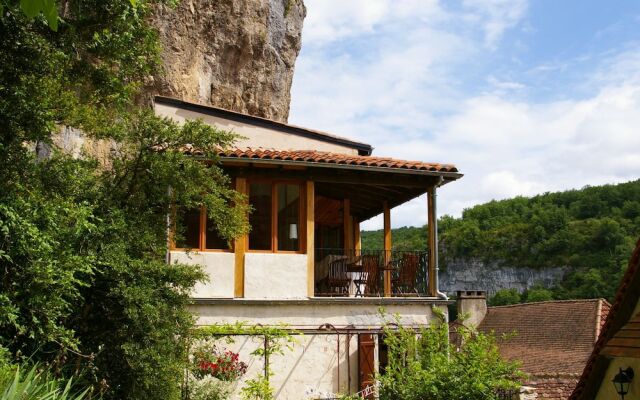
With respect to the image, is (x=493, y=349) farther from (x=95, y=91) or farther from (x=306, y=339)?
(x=95, y=91)

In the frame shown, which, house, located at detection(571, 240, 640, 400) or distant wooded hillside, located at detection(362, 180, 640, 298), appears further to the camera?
distant wooded hillside, located at detection(362, 180, 640, 298)

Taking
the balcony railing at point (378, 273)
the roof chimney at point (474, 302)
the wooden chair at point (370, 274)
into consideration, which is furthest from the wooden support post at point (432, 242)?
the roof chimney at point (474, 302)

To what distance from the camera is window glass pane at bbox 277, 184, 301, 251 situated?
13.8m

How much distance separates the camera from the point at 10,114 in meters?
8.10

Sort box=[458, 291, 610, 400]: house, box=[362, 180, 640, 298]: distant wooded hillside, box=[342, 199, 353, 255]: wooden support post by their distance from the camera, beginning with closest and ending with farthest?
box=[342, 199, 353, 255]: wooden support post, box=[458, 291, 610, 400]: house, box=[362, 180, 640, 298]: distant wooded hillside

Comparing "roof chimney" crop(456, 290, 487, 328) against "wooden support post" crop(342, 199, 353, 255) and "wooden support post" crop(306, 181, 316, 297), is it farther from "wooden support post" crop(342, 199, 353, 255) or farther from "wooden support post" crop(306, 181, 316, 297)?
"wooden support post" crop(306, 181, 316, 297)

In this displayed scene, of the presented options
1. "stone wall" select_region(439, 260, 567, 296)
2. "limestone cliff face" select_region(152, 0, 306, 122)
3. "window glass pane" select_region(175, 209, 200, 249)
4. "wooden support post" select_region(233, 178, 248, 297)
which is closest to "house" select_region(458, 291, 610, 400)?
"limestone cliff face" select_region(152, 0, 306, 122)

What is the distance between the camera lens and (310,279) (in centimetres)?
1210

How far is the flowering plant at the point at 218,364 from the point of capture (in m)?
10.2

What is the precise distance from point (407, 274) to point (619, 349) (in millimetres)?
4247

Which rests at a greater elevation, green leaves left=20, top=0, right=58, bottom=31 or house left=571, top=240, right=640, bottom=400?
green leaves left=20, top=0, right=58, bottom=31

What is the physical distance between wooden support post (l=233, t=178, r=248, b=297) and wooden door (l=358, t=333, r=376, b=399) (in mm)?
2282

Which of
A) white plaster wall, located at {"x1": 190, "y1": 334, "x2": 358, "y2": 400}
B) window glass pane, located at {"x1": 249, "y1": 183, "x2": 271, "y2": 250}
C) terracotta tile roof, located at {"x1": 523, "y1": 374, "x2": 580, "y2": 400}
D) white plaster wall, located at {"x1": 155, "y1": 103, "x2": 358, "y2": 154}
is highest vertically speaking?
white plaster wall, located at {"x1": 155, "y1": 103, "x2": 358, "y2": 154}

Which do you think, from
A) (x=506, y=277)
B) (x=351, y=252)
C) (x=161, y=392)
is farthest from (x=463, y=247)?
(x=161, y=392)
